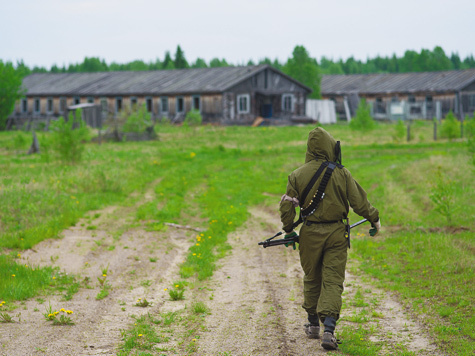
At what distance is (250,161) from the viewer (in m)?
21.8

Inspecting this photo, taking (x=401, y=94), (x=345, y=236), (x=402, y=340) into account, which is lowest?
(x=402, y=340)

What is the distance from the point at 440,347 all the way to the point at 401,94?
159ft

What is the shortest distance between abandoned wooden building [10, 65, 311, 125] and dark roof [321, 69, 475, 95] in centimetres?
803

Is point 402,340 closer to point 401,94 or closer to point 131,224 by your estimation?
point 131,224

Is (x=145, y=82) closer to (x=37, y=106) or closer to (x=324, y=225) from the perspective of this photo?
(x=37, y=106)

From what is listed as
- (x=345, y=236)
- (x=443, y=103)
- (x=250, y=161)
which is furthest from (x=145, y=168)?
(x=443, y=103)

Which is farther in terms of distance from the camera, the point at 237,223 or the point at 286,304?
the point at 237,223

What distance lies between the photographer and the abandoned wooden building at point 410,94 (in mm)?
48062

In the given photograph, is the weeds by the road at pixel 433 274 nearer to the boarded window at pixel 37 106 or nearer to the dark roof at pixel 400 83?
the dark roof at pixel 400 83

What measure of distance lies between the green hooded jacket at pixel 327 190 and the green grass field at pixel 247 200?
1581 millimetres

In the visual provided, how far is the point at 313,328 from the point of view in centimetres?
557

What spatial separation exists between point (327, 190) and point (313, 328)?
1411 mm

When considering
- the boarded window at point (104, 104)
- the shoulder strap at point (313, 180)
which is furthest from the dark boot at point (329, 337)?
the boarded window at point (104, 104)

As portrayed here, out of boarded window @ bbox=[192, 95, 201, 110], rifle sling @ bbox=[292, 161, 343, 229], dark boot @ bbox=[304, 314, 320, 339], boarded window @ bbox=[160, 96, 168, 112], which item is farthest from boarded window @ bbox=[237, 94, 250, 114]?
dark boot @ bbox=[304, 314, 320, 339]
